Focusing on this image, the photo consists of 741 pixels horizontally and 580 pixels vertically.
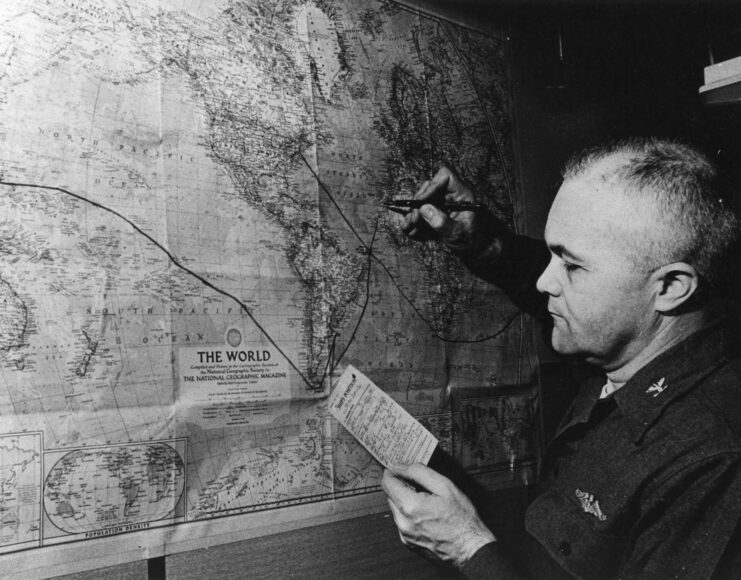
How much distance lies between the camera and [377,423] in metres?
1.12

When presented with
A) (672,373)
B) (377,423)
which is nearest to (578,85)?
(672,373)

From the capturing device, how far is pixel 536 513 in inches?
41.7

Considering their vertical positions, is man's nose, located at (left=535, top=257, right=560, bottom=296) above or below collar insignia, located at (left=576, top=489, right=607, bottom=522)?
above

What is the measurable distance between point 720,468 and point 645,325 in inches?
11.5

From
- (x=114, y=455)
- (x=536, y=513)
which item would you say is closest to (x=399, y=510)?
(x=536, y=513)

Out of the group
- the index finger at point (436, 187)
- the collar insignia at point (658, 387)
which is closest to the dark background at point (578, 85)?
the index finger at point (436, 187)

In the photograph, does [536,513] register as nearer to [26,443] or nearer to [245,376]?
[245,376]

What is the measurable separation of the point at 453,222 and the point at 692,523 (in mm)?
750

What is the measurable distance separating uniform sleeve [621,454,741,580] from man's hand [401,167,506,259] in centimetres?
65

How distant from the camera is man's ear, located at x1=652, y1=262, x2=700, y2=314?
3.29 ft

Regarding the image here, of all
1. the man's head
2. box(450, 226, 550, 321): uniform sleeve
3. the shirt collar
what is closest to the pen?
box(450, 226, 550, 321): uniform sleeve

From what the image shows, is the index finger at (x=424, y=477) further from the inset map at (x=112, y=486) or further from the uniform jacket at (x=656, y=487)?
the inset map at (x=112, y=486)

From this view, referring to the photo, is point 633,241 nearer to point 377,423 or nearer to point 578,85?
Answer: point 377,423

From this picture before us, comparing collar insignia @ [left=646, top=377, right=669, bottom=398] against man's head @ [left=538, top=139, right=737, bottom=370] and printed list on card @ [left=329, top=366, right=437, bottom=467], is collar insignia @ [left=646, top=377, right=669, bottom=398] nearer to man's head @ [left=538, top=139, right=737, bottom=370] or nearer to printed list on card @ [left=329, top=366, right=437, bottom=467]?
A: man's head @ [left=538, top=139, right=737, bottom=370]
